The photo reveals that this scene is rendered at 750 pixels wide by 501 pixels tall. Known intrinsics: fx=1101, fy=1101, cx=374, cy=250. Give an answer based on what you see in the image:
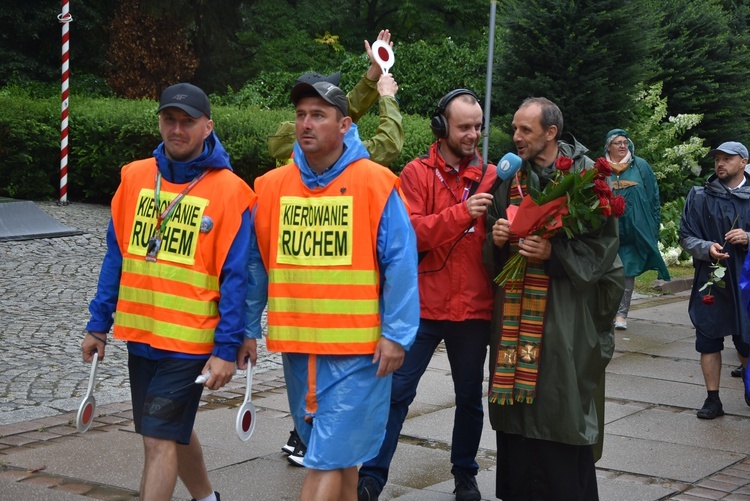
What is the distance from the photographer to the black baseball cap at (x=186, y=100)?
4320 mm

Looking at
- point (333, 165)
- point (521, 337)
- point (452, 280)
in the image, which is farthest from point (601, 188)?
point (333, 165)

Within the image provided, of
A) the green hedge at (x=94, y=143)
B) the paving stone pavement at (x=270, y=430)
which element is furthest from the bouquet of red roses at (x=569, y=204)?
the green hedge at (x=94, y=143)

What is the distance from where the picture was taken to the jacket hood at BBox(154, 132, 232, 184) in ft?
14.4

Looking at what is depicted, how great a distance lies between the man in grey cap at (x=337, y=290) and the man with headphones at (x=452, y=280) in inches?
32.9

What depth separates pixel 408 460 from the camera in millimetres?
6090

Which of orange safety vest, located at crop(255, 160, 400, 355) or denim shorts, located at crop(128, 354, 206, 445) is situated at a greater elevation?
orange safety vest, located at crop(255, 160, 400, 355)

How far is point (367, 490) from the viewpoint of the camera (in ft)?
16.4

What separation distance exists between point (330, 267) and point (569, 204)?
1.07 meters

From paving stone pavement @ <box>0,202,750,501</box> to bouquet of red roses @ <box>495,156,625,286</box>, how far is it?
1.57m

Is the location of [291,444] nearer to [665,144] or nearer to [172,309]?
[172,309]

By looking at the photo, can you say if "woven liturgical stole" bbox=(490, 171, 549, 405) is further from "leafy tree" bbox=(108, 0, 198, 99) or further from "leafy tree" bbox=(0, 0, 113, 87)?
"leafy tree" bbox=(0, 0, 113, 87)

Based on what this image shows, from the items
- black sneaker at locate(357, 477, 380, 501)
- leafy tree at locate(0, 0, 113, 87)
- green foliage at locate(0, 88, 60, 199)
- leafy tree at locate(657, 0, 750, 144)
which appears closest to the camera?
black sneaker at locate(357, 477, 380, 501)

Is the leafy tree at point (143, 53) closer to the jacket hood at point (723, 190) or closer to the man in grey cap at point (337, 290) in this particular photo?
the jacket hood at point (723, 190)

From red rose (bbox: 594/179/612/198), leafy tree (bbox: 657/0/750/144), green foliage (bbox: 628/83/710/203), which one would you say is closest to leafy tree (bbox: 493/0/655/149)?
green foliage (bbox: 628/83/710/203)
